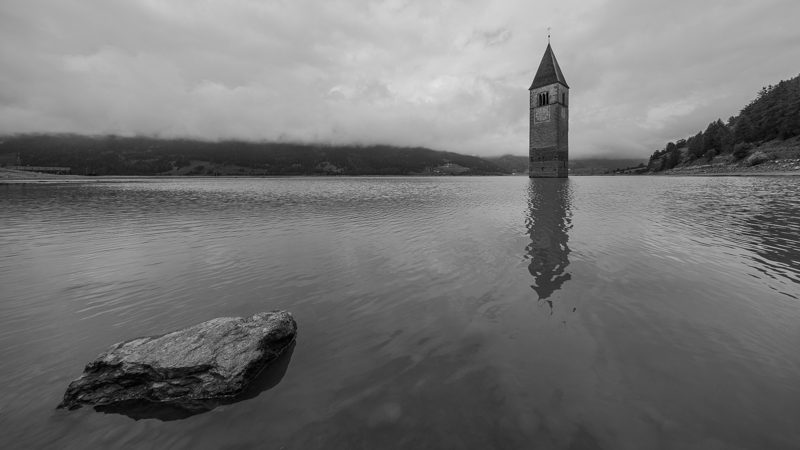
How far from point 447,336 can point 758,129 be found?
17809cm

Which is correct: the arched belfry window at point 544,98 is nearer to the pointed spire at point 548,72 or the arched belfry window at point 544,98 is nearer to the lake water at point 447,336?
the pointed spire at point 548,72

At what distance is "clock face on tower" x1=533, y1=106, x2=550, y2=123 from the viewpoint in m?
118

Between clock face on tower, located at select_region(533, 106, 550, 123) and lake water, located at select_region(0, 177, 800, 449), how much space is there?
11382 cm

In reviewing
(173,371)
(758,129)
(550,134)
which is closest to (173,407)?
(173,371)

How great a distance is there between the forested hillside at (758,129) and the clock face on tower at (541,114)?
6602 centimetres

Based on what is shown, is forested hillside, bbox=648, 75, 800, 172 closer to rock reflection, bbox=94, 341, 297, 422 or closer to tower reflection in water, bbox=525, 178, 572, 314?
tower reflection in water, bbox=525, 178, 572, 314

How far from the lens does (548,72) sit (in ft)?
388

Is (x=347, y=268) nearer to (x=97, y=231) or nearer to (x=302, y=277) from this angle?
(x=302, y=277)

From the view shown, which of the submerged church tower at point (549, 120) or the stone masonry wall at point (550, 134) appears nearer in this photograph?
the stone masonry wall at point (550, 134)

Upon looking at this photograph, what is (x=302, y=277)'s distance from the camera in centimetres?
1245

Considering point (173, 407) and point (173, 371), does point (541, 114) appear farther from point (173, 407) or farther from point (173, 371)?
point (173, 407)

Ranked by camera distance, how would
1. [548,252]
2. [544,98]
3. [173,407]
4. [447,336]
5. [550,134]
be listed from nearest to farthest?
[173,407], [447,336], [548,252], [550,134], [544,98]

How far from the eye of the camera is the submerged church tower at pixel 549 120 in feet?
380

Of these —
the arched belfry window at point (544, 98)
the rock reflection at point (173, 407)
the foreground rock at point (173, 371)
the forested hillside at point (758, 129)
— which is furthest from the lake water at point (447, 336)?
the forested hillside at point (758, 129)
